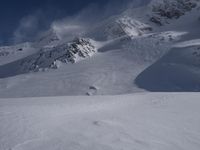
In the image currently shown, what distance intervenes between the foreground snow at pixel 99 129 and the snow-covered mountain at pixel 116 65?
2991cm

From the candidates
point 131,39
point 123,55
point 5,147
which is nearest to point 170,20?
point 131,39

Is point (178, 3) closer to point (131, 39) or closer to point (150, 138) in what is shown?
point (131, 39)

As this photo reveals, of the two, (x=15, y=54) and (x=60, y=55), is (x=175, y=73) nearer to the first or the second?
(x=60, y=55)

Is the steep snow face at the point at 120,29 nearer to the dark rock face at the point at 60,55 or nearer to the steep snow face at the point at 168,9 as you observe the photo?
the steep snow face at the point at 168,9

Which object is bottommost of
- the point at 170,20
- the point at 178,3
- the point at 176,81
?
the point at 176,81

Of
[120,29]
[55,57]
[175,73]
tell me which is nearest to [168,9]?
[120,29]

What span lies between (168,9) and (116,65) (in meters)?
58.6

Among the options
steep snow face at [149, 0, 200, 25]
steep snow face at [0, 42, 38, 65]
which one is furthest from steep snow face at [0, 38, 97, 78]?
steep snow face at [149, 0, 200, 25]

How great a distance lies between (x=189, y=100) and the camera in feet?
36.6

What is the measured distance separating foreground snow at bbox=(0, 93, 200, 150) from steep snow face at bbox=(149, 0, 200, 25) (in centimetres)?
9012

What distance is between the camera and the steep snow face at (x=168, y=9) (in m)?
97.0

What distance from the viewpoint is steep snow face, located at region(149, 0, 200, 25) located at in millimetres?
97000

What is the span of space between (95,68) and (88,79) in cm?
798

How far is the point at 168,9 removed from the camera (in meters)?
101
